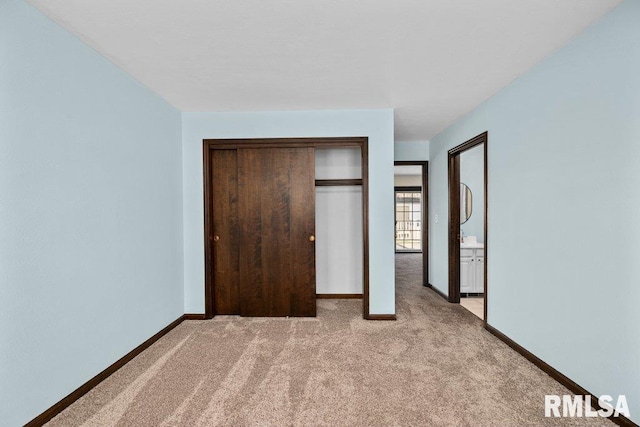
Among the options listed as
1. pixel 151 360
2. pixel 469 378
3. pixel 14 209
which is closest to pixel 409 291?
pixel 469 378

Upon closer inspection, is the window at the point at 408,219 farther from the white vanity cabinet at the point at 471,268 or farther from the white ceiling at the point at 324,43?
the white ceiling at the point at 324,43

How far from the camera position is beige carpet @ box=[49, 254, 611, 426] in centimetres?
188

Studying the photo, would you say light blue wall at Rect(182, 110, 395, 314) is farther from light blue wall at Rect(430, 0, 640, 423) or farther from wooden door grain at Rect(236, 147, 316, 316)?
light blue wall at Rect(430, 0, 640, 423)

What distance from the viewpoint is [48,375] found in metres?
1.87

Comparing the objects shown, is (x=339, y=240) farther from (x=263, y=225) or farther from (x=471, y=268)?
(x=471, y=268)

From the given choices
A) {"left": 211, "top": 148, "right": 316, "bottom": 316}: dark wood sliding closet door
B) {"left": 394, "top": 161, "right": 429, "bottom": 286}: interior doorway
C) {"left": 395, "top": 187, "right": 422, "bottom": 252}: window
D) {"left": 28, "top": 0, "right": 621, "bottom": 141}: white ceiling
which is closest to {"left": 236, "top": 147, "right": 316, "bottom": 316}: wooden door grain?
{"left": 211, "top": 148, "right": 316, "bottom": 316}: dark wood sliding closet door

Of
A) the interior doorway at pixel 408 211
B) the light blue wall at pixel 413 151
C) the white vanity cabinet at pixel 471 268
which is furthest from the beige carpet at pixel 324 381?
the interior doorway at pixel 408 211

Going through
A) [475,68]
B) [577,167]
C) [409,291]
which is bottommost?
[409,291]

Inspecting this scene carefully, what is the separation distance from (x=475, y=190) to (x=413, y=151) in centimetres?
123

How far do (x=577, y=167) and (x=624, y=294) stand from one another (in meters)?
0.86

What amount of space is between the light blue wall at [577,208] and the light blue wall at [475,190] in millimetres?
2118

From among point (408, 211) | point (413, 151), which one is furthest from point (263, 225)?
point (408, 211)

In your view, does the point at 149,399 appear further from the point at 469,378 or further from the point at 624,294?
the point at 624,294

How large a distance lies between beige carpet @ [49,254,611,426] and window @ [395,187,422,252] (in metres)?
6.88
